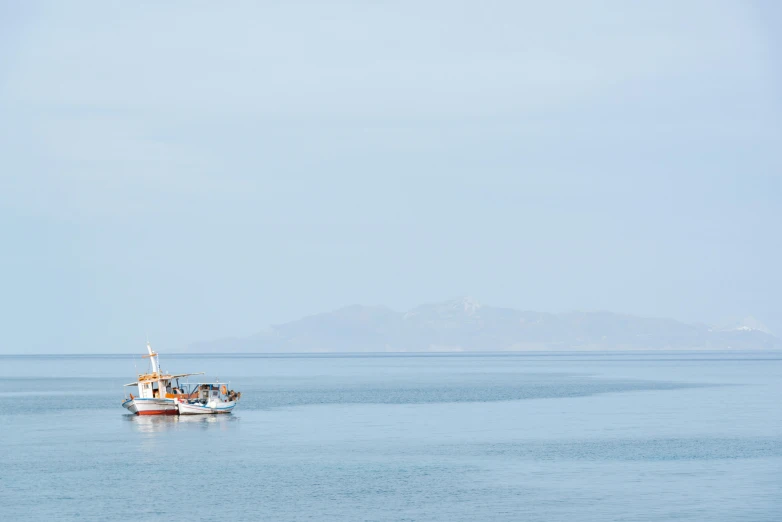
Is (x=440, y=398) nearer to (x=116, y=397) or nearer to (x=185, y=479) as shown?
(x=116, y=397)

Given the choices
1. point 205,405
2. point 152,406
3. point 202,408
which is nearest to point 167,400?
point 152,406

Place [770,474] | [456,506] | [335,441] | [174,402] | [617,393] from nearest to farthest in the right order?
1. [456,506]
2. [770,474]
3. [335,441]
4. [174,402]
5. [617,393]

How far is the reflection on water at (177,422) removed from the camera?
95.6 metres

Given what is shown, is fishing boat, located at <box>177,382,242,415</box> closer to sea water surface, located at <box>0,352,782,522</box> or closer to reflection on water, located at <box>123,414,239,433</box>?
reflection on water, located at <box>123,414,239,433</box>

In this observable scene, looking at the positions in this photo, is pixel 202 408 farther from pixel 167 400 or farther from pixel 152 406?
pixel 152 406

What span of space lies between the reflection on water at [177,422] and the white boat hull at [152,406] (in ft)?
1.71

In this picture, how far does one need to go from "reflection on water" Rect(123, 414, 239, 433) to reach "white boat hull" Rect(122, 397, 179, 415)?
522 millimetres

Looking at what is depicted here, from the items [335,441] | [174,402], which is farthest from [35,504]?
[174,402]

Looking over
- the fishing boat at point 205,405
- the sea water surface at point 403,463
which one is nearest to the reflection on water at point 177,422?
the sea water surface at point 403,463

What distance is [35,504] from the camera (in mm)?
54125

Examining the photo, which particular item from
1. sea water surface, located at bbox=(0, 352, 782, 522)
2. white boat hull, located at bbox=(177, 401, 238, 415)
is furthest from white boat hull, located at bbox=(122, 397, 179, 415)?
sea water surface, located at bbox=(0, 352, 782, 522)

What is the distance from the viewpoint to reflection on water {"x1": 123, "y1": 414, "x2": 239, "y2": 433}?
95.6m

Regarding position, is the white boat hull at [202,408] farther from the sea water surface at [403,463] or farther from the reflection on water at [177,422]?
the sea water surface at [403,463]

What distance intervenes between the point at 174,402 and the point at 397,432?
99.3ft
